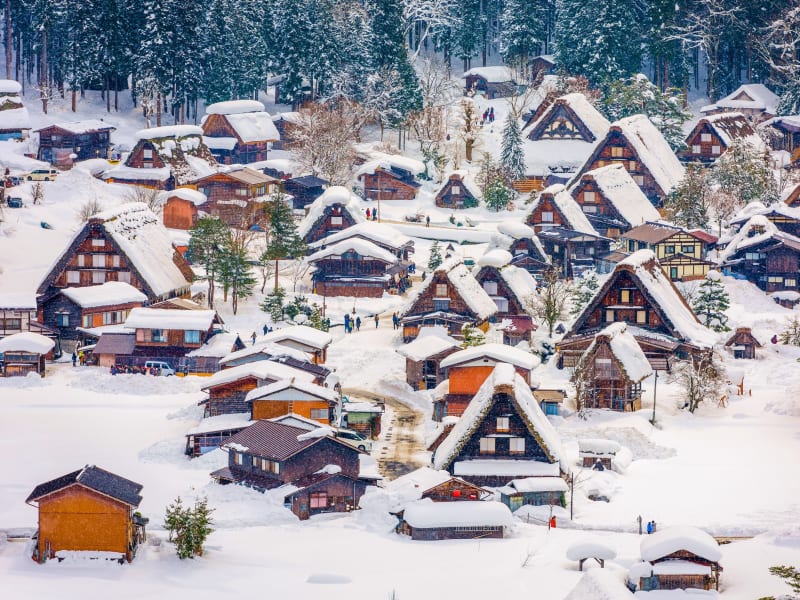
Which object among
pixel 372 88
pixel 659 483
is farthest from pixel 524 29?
pixel 659 483

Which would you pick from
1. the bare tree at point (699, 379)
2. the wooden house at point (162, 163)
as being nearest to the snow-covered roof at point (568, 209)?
the bare tree at point (699, 379)

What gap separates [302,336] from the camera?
2562 inches

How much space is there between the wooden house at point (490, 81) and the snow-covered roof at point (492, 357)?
5330 cm

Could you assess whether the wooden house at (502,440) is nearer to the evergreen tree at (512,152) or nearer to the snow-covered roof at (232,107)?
the evergreen tree at (512,152)

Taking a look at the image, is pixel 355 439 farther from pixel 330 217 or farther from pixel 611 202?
pixel 611 202

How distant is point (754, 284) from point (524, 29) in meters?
39.6

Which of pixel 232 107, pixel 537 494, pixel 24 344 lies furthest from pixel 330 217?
pixel 537 494

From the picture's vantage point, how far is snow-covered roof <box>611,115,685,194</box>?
92312mm

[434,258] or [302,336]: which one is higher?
[434,258]

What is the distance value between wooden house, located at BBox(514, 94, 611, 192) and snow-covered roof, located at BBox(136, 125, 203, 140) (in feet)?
65.5

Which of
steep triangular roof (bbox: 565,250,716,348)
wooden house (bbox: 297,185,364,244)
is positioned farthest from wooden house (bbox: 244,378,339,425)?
wooden house (bbox: 297,185,364,244)

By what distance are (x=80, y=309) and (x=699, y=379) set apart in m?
26.6

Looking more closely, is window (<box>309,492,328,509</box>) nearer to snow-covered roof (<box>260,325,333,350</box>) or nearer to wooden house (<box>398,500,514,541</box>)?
wooden house (<box>398,500,514,541</box>)

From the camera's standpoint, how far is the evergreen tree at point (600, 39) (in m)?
105
